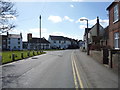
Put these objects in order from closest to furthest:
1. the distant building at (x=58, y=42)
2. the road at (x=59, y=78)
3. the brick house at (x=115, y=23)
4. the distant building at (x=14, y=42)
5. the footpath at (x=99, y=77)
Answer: the road at (x=59, y=78) < the footpath at (x=99, y=77) < the brick house at (x=115, y=23) < the distant building at (x=14, y=42) < the distant building at (x=58, y=42)

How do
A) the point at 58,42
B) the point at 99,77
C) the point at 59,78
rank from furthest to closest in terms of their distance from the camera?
the point at 58,42
the point at 99,77
the point at 59,78

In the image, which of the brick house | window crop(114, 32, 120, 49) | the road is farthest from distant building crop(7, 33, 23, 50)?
the road

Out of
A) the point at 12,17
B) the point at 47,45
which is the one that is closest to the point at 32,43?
the point at 47,45

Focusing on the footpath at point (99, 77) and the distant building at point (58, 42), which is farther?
the distant building at point (58, 42)

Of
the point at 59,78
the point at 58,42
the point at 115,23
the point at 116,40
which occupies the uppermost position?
the point at 115,23

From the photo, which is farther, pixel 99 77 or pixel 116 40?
pixel 116 40

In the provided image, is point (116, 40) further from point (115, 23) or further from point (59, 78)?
point (59, 78)

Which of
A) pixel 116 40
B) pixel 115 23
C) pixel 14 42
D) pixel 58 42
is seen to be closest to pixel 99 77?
pixel 116 40

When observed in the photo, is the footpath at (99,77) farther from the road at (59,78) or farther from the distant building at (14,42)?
the distant building at (14,42)

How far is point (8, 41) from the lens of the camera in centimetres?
10194

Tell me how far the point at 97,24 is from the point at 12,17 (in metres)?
47.8

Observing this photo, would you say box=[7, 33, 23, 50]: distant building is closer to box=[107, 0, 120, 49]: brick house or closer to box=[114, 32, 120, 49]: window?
box=[107, 0, 120, 49]: brick house

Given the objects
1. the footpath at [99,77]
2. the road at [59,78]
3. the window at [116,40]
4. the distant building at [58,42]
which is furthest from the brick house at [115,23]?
the distant building at [58,42]

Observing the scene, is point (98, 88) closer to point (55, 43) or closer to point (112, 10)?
point (112, 10)
